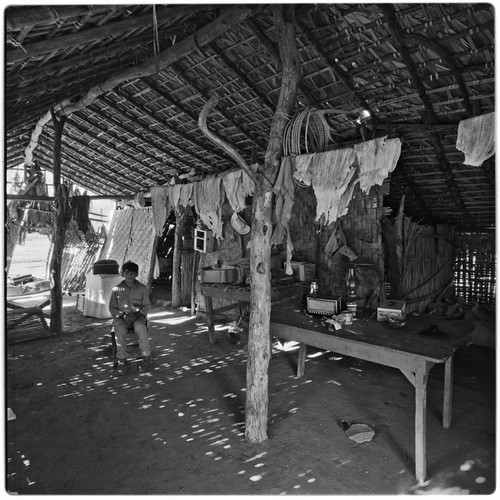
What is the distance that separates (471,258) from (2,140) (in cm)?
877

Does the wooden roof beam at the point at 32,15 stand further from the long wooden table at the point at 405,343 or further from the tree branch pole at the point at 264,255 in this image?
the long wooden table at the point at 405,343

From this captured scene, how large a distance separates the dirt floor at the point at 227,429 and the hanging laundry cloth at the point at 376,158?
93.8 inches

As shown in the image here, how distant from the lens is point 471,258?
7.92m

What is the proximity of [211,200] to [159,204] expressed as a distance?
5.63 feet

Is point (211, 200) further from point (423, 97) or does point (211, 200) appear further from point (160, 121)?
point (423, 97)

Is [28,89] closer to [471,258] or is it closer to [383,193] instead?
[383,193]

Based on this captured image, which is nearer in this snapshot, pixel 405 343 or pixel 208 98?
pixel 405 343

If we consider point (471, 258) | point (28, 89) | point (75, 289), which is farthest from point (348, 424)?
point (75, 289)

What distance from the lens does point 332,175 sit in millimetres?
3469

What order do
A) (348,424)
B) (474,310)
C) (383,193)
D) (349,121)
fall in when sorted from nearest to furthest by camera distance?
(348,424) < (349,121) < (383,193) < (474,310)

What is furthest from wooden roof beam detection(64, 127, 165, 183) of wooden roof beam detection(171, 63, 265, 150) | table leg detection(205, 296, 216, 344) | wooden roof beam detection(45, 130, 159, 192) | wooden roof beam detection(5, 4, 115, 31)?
wooden roof beam detection(5, 4, 115, 31)

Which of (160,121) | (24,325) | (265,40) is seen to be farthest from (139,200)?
(265,40)

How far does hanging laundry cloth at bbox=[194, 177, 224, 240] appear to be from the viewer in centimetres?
533

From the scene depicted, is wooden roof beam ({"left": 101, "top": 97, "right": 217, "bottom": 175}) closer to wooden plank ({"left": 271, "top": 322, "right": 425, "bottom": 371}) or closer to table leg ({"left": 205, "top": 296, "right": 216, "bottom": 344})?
table leg ({"left": 205, "top": 296, "right": 216, "bottom": 344})
